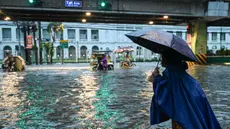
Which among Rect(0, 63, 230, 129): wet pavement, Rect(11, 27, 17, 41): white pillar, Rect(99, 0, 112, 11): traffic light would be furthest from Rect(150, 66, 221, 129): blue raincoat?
Rect(11, 27, 17, 41): white pillar

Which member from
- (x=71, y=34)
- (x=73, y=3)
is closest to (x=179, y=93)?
(x=73, y=3)

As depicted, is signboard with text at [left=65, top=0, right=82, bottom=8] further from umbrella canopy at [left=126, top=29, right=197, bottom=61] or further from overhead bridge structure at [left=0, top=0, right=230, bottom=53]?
umbrella canopy at [left=126, top=29, right=197, bottom=61]

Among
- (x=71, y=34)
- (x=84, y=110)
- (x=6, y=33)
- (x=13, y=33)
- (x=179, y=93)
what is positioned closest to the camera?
Answer: (x=179, y=93)

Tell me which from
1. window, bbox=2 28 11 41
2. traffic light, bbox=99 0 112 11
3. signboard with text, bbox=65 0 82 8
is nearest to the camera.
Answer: signboard with text, bbox=65 0 82 8

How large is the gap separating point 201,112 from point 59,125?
2.84 meters

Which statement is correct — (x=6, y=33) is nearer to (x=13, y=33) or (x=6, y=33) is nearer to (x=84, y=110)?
(x=13, y=33)

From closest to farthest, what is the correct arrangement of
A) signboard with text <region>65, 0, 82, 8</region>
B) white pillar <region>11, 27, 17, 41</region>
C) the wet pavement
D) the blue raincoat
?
the blue raincoat, the wet pavement, signboard with text <region>65, 0, 82, 8</region>, white pillar <region>11, 27, 17, 41</region>

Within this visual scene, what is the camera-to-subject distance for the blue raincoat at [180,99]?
2.62m

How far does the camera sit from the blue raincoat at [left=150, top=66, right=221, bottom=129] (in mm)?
2621

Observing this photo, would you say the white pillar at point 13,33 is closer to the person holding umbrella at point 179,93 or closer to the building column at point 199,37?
the building column at point 199,37

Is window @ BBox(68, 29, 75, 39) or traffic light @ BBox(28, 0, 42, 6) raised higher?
window @ BBox(68, 29, 75, 39)

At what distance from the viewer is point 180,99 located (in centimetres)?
263

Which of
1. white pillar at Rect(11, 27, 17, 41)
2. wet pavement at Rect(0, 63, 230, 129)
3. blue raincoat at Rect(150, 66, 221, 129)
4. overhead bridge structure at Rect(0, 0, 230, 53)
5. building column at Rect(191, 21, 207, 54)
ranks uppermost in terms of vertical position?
white pillar at Rect(11, 27, 17, 41)

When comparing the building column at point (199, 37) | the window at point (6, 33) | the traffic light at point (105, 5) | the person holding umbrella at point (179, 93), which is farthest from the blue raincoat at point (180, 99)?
the window at point (6, 33)
